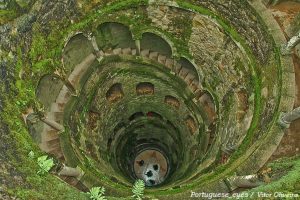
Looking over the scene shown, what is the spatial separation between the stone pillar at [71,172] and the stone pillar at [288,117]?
326 inches

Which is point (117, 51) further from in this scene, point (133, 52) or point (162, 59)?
point (162, 59)

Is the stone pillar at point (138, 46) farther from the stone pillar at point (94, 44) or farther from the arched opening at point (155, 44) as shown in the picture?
the stone pillar at point (94, 44)

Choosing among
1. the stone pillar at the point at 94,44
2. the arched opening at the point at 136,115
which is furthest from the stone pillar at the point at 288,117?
the arched opening at the point at 136,115

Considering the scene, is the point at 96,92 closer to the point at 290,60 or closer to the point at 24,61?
the point at 24,61

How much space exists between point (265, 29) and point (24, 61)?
33.0ft

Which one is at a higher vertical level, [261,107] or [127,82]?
[127,82]

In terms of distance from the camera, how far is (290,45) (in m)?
13.8

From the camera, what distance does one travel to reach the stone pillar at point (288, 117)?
492 inches

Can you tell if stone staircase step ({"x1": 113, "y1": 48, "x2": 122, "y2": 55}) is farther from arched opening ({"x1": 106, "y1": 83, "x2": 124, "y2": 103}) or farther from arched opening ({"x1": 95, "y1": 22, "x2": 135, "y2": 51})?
arched opening ({"x1": 106, "y1": 83, "x2": 124, "y2": 103})

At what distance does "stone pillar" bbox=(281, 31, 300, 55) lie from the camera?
13.7 m

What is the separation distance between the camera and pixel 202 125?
64.4ft

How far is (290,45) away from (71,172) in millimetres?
10119

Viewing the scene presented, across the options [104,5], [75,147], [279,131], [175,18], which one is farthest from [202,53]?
[75,147]

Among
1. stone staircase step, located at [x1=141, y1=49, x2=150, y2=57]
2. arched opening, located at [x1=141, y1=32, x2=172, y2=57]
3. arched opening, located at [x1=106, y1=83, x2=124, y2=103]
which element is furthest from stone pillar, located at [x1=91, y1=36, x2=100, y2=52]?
arched opening, located at [x1=106, y1=83, x2=124, y2=103]
